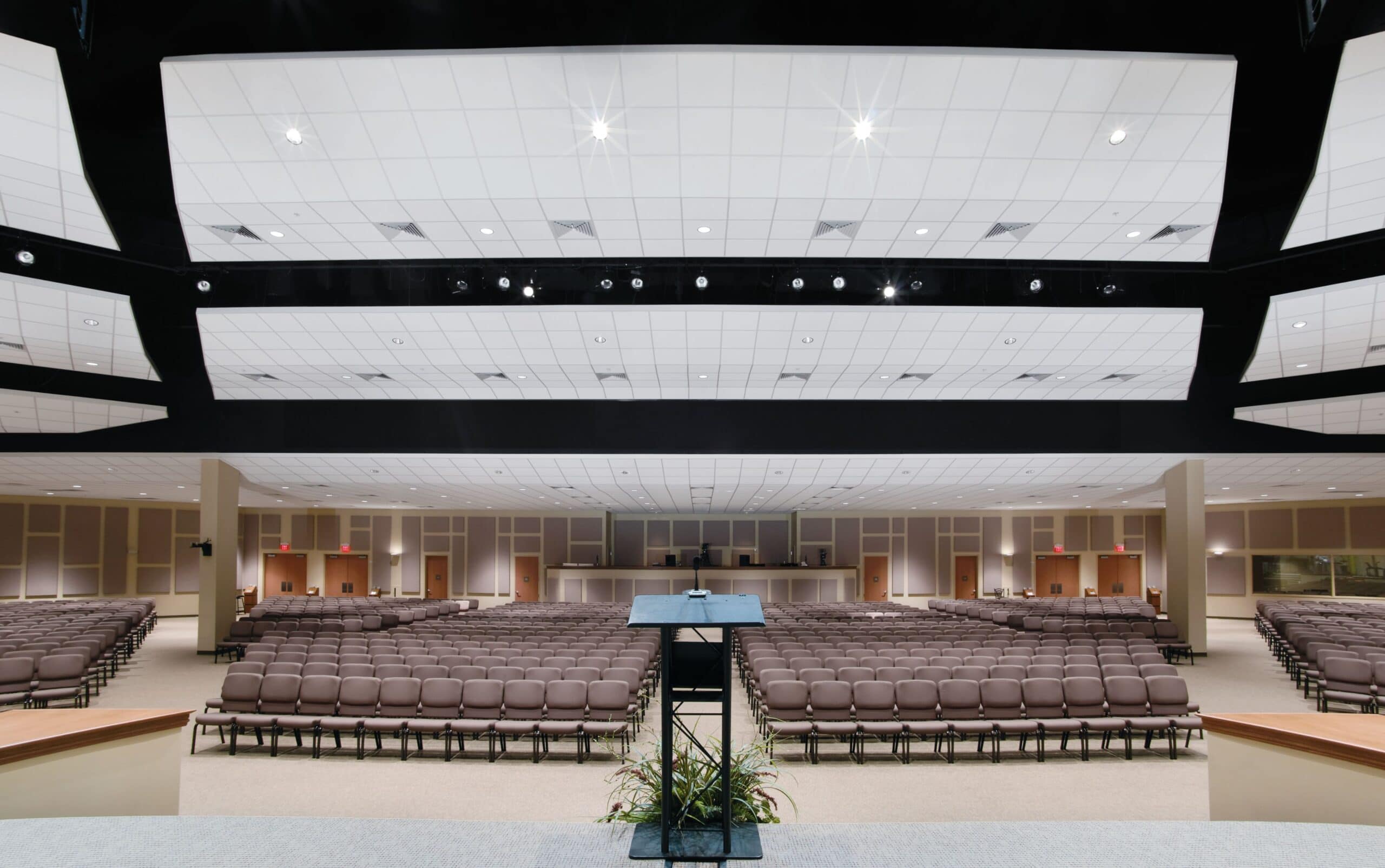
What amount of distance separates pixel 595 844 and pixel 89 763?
9.90ft

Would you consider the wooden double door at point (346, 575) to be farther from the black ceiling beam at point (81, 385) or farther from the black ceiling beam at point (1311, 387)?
the black ceiling beam at point (1311, 387)

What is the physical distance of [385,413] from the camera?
15156 millimetres

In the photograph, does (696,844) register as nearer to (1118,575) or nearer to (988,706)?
(988,706)

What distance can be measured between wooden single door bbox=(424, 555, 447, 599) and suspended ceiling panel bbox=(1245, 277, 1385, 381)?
84.9 feet

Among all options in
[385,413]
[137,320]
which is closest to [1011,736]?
[385,413]

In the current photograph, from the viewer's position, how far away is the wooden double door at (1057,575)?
2894 cm

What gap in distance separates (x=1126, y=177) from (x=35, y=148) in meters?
11.2

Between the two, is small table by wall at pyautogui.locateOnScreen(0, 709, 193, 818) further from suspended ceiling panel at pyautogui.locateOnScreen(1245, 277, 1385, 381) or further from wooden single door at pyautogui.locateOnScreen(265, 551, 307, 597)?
wooden single door at pyautogui.locateOnScreen(265, 551, 307, 597)

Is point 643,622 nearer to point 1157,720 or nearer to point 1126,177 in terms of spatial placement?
point 1157,720

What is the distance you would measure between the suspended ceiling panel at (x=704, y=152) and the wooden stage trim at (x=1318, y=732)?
4980mm

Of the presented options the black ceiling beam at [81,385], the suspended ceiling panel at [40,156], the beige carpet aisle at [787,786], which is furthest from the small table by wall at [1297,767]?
the black ceiling beam at [81,385]

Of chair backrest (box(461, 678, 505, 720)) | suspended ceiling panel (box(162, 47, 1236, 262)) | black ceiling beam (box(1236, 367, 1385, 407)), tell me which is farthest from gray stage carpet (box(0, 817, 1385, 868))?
black ceiling beam (box(1236, 367, 1385, 407))

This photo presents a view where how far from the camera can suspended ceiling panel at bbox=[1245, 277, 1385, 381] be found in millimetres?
10609

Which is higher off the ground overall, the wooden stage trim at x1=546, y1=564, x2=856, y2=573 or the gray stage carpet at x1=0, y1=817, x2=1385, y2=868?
the gray stage carpet at x1=0, y1=817, x2=1385, y2=868
